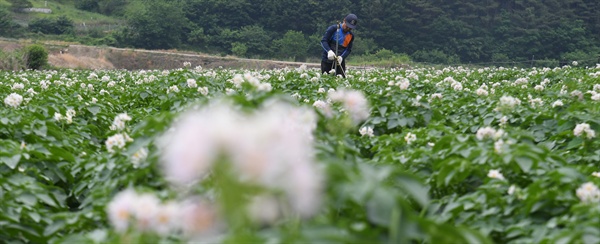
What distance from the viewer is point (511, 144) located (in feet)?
10.8

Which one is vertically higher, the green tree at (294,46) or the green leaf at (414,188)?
the green leaf at (414,188)

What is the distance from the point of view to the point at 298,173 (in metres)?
1.17

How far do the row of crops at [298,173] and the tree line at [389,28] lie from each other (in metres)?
49.1

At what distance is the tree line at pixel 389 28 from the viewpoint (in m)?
56.3

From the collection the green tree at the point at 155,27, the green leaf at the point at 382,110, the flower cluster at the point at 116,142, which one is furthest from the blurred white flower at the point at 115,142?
the green tree at the point at 155,27

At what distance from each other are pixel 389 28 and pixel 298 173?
192ft

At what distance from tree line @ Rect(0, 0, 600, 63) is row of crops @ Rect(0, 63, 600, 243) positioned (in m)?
49.1

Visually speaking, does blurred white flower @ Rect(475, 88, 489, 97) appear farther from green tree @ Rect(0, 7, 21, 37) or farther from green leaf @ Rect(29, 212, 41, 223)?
green tree @ Rect(0, 7, 21, 37)

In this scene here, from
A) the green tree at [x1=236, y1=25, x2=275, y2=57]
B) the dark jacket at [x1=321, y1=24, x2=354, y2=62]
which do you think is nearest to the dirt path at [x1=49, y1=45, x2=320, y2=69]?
the green tree at [x1=236, y1=25, x2=275, y2=57]

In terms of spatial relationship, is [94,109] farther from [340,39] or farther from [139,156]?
[340,39]

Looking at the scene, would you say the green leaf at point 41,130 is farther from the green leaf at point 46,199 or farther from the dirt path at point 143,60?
the dirt path at point 143,60

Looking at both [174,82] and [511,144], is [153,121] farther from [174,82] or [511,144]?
[174,82]

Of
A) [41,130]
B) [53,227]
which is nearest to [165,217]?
[53,227]

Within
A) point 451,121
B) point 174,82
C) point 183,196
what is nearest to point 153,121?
point 183,196
